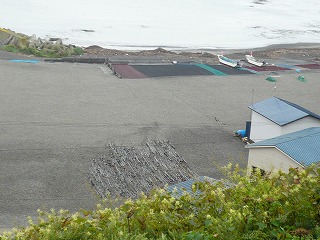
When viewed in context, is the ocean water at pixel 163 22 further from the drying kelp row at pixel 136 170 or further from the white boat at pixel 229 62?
the drying kelp row at pixel 136 170

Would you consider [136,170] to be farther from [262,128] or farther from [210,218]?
[210,218]

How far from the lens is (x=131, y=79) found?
21.9 metres

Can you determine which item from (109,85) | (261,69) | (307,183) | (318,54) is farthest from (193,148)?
(318,54)

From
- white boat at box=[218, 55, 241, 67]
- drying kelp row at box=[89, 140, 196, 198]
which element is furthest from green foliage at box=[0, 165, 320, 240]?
white boat at box=[218, 55, 241, 67]

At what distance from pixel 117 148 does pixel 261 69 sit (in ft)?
45.2

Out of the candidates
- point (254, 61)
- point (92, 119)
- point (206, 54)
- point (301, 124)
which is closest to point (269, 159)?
point (301, 124)

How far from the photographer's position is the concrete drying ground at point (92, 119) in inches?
453

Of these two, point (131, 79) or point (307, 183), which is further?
point (131, 79)

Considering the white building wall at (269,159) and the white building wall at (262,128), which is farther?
the white building wall at (262,128)

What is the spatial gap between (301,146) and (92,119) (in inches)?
301

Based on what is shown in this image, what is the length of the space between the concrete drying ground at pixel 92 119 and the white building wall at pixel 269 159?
4.62ft

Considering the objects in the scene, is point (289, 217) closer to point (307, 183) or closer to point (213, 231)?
point (307, 183)

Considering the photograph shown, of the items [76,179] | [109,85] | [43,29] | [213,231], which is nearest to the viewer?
[213,231]

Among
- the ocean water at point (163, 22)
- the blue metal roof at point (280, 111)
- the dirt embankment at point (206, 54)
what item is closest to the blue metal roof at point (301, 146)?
the blue metal roof at point (280, 111)
